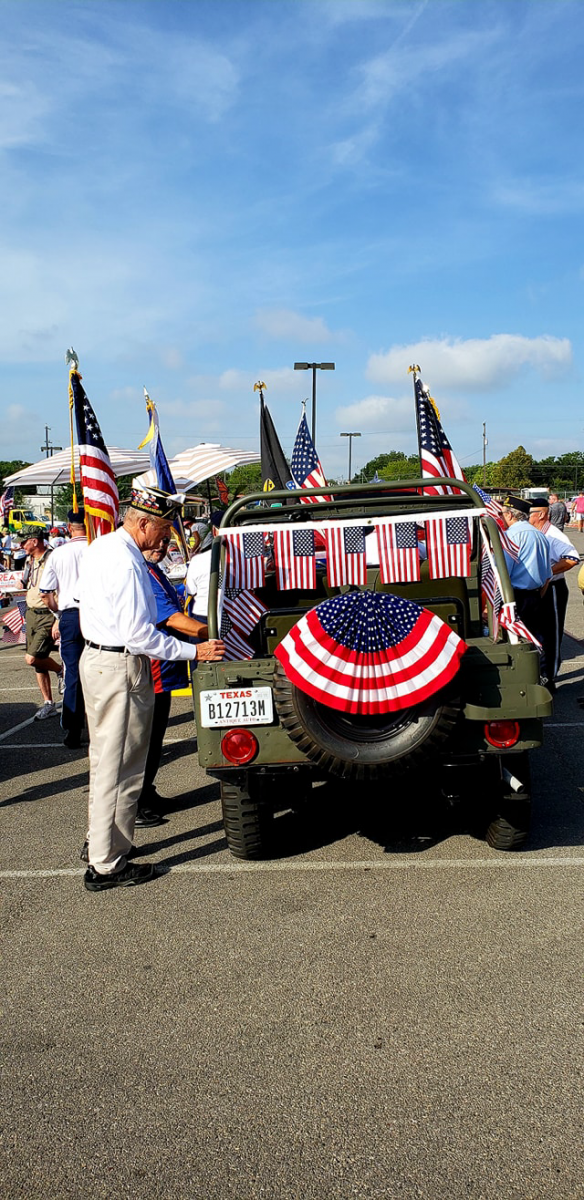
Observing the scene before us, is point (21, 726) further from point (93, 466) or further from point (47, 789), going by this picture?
point (93, 466)

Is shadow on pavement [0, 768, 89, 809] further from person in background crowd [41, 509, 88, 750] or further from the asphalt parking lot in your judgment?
person in background crowd [41, 509, 88, 750]

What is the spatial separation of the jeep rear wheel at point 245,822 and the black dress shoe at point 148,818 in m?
0.94

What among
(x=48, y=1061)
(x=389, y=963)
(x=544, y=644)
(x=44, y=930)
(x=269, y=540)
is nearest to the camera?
(x=48, y=1061)

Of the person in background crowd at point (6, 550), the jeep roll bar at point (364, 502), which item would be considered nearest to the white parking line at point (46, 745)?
the jeep roll bar at point (364, 502)

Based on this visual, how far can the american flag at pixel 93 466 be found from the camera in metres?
7.43

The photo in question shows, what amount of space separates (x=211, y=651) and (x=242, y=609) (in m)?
1.46

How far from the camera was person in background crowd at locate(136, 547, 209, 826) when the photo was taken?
5402 mm

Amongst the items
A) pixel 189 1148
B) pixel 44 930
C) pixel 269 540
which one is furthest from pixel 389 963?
pixel 269 540

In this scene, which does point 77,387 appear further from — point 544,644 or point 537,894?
point 537,894

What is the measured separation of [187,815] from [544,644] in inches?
148

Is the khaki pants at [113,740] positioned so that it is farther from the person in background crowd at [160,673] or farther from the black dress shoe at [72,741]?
the black dress shoe at [72,741]

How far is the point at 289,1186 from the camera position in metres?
2.50

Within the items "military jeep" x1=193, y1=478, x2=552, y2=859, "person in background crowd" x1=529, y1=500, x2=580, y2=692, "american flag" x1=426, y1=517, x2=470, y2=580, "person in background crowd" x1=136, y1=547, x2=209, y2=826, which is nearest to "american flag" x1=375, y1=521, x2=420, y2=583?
"american flag" x1=426, y1=517, x2=470, y2=580

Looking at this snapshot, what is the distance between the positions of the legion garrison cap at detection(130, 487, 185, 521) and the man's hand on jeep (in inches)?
27.9
